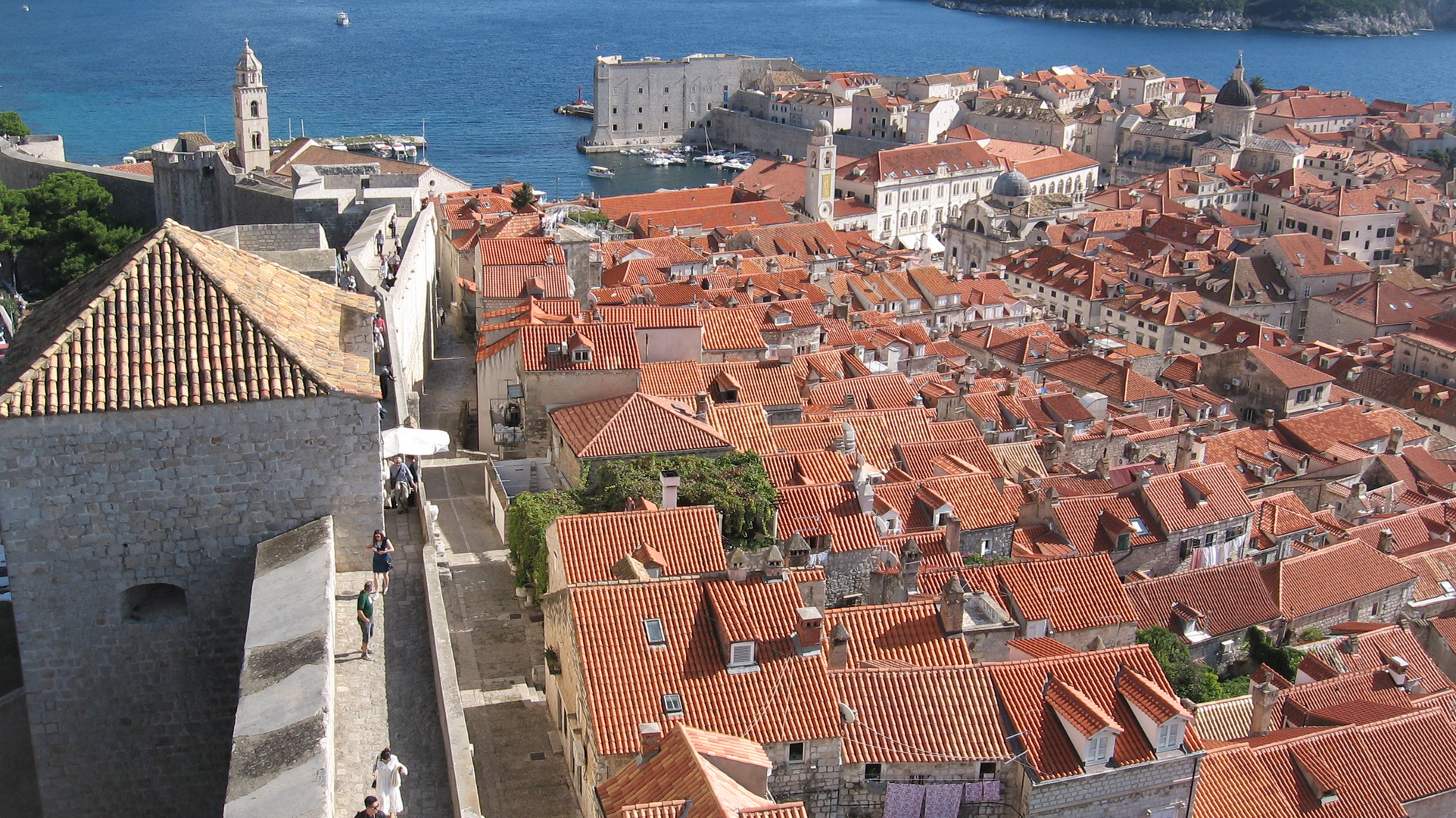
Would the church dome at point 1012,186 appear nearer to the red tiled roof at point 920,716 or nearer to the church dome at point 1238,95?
the church dome at point 1238,95

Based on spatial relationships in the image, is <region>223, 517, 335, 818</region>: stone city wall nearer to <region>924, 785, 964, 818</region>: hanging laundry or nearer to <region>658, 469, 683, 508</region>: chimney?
<region>924, 785, 964, 818</region>: hanging laundry

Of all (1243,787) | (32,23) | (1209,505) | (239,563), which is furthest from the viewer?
(32,23)

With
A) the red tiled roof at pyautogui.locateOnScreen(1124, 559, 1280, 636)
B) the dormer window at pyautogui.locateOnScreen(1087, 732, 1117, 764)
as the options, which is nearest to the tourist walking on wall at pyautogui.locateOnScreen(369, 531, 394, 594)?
the dormer window at pyautogui.locateOnScreen(1087, 732, 1117, 764)

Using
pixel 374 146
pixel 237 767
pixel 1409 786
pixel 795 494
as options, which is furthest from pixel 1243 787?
pixel 374 146

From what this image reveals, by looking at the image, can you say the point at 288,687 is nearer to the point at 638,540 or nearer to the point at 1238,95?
the point at 638,540

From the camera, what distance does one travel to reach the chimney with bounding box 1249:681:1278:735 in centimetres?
2347

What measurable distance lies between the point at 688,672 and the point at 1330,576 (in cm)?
2253

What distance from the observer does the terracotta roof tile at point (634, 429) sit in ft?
80.0

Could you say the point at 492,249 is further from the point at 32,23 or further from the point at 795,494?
the point at 32,23

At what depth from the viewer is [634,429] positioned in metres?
24.7

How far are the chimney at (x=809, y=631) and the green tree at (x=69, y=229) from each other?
36639 millimetres

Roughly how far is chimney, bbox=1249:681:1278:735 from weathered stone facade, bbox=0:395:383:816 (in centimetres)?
1624

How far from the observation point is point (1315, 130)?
12006 cm

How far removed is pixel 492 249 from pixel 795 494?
13.8 m
